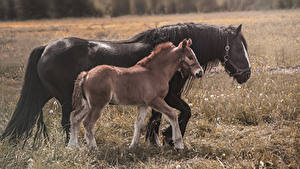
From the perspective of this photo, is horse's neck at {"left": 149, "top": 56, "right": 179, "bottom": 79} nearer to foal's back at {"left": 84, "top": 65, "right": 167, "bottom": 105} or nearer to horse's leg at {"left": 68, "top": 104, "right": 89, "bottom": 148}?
foal's back at {"left": 84, "top": 65, "right": 167, "bottom": 105}

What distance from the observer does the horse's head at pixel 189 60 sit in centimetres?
406

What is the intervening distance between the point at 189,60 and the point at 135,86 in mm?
624

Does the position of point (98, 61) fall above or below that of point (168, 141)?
above

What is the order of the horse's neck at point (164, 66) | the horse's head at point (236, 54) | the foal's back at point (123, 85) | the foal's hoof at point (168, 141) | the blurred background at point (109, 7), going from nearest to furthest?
the foal's back at point (123, 85) → the horse's neck at point (164, 66) → the foal's hoof at point (168, 141) → the horse's head at point (236, 54) → the blurred background at point (109, 7)

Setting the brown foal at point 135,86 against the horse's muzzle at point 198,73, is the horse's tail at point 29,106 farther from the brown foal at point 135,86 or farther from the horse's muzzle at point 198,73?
the horse's muzzle at point 198,73

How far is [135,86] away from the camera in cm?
412

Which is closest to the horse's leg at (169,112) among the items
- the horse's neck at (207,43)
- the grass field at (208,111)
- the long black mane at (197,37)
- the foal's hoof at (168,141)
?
the grass field at (208,111)

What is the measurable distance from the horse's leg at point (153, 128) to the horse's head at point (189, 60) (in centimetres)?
89

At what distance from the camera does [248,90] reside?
686 cm

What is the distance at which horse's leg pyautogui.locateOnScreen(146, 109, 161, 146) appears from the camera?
4754 mm

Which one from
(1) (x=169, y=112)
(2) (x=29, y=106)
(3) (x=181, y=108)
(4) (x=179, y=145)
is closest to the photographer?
(1) (x=169, y=112)

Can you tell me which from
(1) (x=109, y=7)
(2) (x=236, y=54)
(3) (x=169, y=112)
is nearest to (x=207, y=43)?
Result: (2) (x=236, y=54)

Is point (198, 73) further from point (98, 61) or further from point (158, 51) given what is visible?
point (98, 61)

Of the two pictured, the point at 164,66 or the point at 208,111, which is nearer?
the point at 164,66
